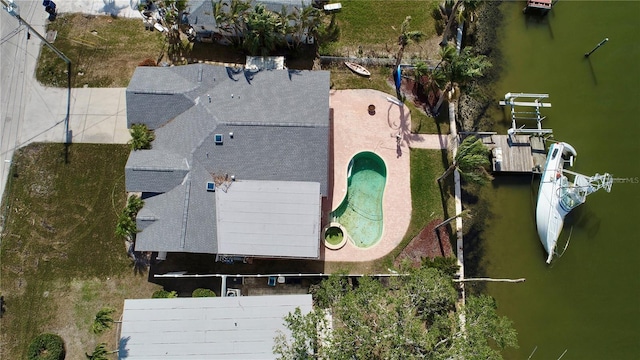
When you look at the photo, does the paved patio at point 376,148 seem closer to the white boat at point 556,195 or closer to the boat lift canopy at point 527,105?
the boat lift canopy at point 527,105

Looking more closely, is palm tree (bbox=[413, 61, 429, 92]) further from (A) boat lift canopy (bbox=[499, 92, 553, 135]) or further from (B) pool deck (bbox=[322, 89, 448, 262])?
(A) boat lift canopy (bbox=[499, 92, 553, 135])

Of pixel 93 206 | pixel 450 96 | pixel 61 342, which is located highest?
pixel 450 96

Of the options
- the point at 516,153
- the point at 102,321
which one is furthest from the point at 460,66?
the point at 102,321

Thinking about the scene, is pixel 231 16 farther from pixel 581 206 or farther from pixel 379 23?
pixel 581 206

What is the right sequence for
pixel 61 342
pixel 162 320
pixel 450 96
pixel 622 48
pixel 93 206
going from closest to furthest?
pixel 162 320
pixel 61 342
pixel 93 206
pixel 450 96
pixel 622 48

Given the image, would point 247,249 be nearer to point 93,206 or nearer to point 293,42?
point 93,206

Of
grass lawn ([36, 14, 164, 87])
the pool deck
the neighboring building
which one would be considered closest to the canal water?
the pool deck

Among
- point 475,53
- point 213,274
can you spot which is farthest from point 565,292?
point 213,274
